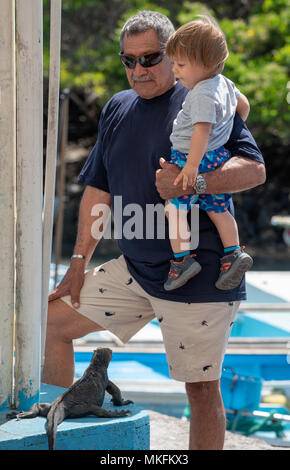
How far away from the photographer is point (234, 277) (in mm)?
2854

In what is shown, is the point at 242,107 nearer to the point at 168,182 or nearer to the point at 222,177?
the point at 222,177

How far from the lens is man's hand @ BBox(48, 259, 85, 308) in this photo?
319cm

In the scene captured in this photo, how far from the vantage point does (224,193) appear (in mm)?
2895

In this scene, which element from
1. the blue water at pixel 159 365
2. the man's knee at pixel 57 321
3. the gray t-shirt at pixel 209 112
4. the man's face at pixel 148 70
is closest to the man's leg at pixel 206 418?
the man's knee at pixel 57 321

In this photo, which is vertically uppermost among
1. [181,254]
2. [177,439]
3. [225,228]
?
[225,228]

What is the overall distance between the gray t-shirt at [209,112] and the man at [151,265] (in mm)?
101

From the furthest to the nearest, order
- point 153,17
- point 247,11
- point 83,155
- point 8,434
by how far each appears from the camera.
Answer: point 83,155 → point 247,11 → point 153,17 → point 8,434

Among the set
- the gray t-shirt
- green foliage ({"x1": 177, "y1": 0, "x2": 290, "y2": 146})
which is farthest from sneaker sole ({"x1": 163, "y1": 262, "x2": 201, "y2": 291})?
green foliage ({"x1": 177, "y1": 0, "x2": 290, "y2": 146})

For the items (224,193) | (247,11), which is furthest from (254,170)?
(247,11)

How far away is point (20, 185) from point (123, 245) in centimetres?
70

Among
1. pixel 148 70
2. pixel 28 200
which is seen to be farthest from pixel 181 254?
pixel 148 70

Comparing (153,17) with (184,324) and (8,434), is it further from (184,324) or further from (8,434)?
(8,434)

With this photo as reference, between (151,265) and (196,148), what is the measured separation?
571mm

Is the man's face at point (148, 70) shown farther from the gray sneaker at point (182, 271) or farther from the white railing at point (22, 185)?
the gray sneaker at point (182, 271)
